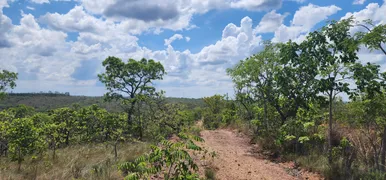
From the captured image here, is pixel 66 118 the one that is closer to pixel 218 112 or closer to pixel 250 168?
pixel 250 168

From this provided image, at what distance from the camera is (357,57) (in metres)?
6.73

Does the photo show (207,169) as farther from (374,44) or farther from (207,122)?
(207,122)

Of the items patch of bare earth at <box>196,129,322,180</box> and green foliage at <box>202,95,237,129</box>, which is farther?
green foliage at <box>202,95,237,129</box>

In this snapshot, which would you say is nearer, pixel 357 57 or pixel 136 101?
pixel 357 57

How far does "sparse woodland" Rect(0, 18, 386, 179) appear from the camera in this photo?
5.97 m

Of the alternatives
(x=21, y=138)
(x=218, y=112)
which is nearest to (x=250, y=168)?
(x=21, y=138)

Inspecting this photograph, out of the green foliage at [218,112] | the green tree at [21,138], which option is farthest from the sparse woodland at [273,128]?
the green foliage at [218,112]

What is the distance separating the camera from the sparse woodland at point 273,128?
5968 mm

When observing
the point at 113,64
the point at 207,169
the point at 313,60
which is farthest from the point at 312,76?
the point at 113,64

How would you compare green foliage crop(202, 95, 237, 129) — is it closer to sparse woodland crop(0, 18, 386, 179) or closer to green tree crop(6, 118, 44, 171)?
sparse woodland crop(0, 18, 386, 179)

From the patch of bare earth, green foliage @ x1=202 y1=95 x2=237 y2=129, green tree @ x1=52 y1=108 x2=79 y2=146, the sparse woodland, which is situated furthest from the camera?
green foliage @ x1=202 y1=95 x2=237 y2=129

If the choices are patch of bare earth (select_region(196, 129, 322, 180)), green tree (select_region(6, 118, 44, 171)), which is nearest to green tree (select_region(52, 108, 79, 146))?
green tree (select_region(6, 118, 44, 171))

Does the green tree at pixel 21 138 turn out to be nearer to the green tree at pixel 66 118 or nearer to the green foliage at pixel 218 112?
the green tree at pixel 66 118

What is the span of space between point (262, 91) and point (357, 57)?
4.99 metres
